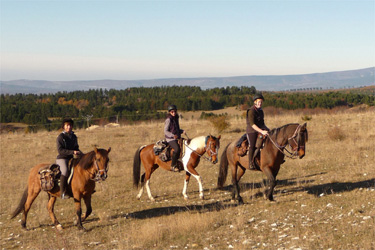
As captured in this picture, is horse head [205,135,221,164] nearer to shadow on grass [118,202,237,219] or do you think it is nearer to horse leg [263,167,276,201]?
shadow on grass [118,202,237,219]

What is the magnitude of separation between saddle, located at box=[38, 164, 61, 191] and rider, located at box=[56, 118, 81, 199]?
0.20m

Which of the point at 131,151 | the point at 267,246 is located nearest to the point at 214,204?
the point at 267,246

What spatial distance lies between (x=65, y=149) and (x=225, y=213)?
460 cm

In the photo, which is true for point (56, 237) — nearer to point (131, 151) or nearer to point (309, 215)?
point (309, 215)

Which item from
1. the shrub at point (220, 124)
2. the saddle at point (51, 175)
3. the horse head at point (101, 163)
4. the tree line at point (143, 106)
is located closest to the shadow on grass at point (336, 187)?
the horse head at point (101, 163)

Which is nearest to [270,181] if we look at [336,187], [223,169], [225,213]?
[225,213]

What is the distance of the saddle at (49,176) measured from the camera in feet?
32.8

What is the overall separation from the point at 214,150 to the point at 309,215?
150 inches

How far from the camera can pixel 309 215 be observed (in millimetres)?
9039

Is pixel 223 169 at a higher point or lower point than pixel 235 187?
higher

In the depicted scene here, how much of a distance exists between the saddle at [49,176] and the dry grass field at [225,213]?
127 cm

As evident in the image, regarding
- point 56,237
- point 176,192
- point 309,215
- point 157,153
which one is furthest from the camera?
point 176,192

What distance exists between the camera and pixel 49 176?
32.9 ft

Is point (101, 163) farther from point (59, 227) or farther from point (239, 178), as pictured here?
point (239, 178)
